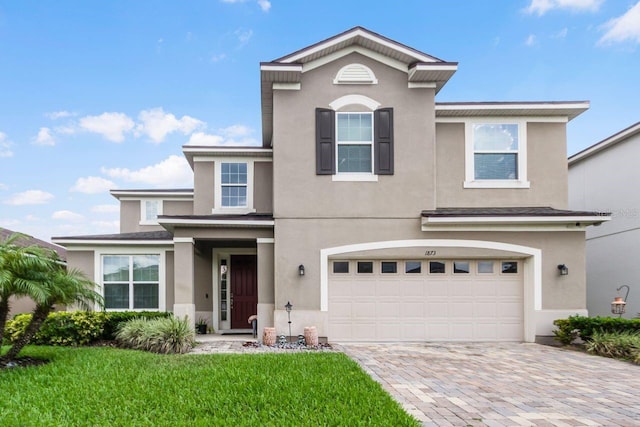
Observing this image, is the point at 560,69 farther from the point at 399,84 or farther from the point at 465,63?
the point at 399,84

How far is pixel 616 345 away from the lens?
9.33 meters

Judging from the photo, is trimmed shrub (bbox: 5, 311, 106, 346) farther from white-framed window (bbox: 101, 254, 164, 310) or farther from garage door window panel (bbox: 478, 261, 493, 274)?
garage door window panel (bbox: 478, 261, 493, 274)

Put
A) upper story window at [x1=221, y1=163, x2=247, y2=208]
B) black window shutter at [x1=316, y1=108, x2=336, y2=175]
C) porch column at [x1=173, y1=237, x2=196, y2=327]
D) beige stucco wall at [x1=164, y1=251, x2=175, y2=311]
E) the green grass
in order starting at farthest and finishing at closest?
upper story window at [x1=221, y1=163, x2=247, y2=208] < beige stucco wall at [x1=164, y1=251, x2=175, y2=311] < black window shutter at [x1=316, y1=108, x2=336, y2=175] < porch column at [x1=173, y1=237, x2=196, y2=327] < the green grass

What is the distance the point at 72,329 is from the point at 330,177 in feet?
23.8

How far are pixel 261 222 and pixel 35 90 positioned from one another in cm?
1330

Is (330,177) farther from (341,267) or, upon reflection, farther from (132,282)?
(132,282)

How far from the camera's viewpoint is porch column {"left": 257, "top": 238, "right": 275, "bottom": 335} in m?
11.2

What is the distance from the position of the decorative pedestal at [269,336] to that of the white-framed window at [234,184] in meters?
4.07

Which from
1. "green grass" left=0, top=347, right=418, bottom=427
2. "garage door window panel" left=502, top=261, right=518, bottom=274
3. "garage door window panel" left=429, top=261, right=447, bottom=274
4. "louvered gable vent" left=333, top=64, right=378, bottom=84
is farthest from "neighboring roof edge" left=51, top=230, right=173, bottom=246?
"garage door window panel" left=502, top=261, right=518, bottom=274

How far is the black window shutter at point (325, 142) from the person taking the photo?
1112 cm

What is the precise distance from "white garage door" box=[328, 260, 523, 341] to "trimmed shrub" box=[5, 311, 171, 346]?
5.61 meters

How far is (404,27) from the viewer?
16.4 m

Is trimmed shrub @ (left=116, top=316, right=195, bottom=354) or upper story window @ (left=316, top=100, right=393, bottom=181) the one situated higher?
upper story window @ (left=316, top=100, right=393, bottom=181)

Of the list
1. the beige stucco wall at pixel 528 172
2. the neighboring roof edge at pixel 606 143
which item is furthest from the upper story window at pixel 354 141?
the neighboring roof edge at pixel 606 143
